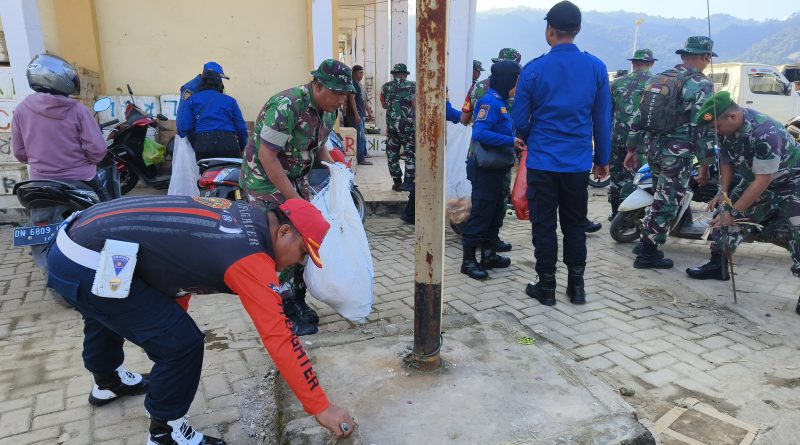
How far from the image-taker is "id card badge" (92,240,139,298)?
1821 millimetres

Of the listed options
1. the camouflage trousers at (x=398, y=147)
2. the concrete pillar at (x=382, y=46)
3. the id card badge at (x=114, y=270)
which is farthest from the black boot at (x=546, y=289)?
the concrete pillar at (x=382, y=46)

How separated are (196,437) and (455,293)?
2375 mm

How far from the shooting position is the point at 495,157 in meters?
4.18

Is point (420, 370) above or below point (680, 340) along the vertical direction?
above

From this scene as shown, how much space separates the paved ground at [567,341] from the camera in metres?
2.54

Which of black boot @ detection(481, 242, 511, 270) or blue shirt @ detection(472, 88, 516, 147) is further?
black boot @ detection(481, 242, 511, 270)

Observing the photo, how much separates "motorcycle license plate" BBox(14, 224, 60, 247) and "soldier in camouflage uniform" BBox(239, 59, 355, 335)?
57.1 inches

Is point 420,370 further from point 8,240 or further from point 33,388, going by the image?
point 8,240

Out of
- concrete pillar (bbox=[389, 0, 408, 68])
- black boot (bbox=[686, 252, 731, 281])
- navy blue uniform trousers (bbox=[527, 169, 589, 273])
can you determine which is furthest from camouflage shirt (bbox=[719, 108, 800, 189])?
concrete pillar (bbox=[389, 0, 408, 68])

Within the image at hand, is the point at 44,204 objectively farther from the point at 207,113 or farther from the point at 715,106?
the point at 715,106

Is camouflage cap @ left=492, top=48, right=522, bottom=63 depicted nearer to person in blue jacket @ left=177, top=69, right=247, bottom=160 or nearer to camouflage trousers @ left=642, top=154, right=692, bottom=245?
camouflage trousers @ left=642, top=154, right=692, bottom=245

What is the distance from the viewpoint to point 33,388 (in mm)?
2736

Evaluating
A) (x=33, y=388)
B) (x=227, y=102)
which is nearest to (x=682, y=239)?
(x=227, y=102)

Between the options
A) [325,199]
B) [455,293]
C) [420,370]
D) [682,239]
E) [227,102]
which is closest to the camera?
[420,370]
